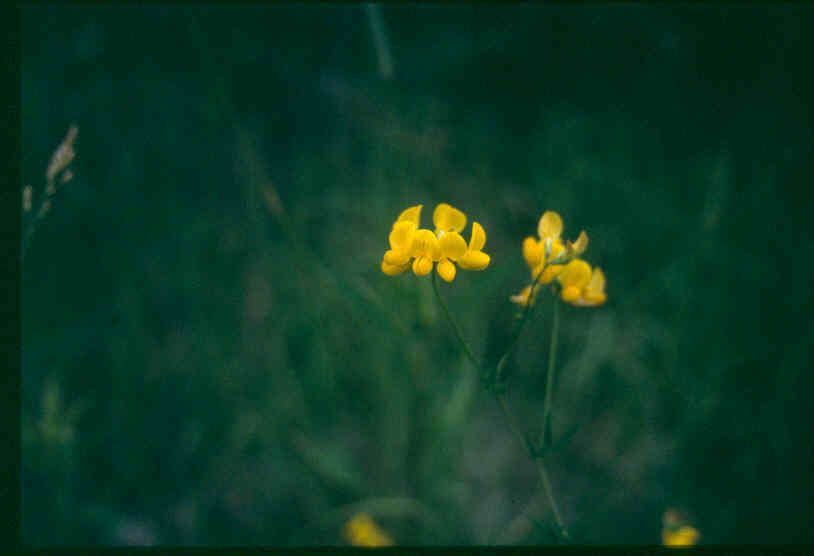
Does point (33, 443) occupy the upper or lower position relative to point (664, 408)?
upper

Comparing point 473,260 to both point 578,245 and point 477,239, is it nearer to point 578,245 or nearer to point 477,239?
point 477,239

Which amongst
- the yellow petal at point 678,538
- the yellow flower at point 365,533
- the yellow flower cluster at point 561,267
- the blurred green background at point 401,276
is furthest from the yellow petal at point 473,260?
the yellow flower at point 365,533

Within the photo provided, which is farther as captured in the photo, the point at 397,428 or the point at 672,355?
the point at 672,355

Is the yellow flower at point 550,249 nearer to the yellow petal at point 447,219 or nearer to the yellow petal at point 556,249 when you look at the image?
the yellow petal at point 556,249

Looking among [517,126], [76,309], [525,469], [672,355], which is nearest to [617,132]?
[517,126]

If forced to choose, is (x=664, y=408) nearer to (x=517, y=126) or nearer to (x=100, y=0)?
(x=517, y=126)

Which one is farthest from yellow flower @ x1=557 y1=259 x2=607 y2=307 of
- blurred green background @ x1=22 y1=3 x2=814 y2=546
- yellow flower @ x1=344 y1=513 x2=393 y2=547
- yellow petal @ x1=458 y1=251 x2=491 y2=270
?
yellow flower @ x1=344 y1=513 x2=393 y2=547
